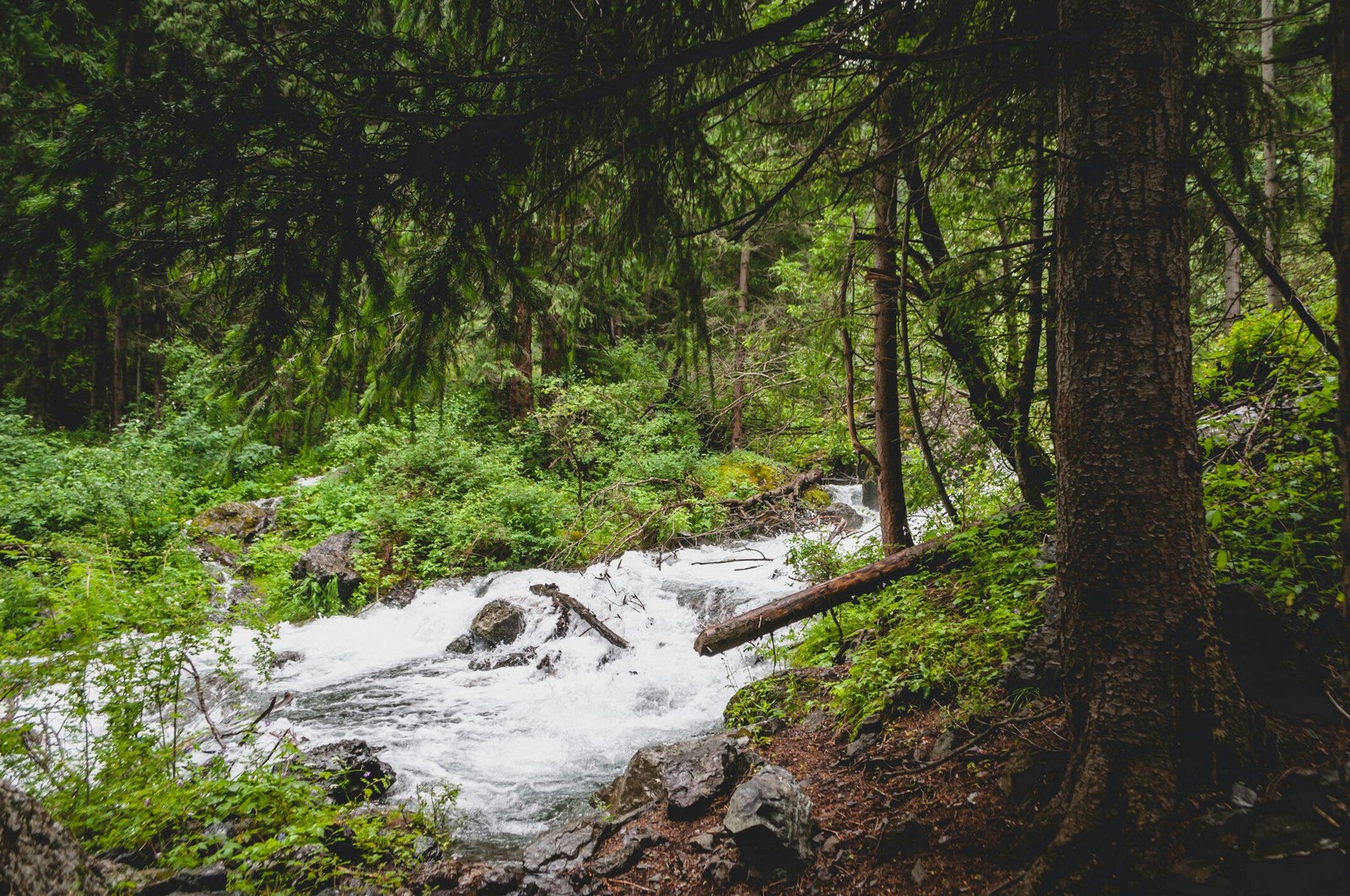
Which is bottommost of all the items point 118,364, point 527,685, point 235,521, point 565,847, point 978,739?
point 527,685

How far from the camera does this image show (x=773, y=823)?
3.23 meters

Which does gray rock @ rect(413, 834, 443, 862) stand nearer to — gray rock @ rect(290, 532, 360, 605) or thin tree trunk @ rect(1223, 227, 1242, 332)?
thin tree trunk @ rect(1223, 227, 1242, 332)

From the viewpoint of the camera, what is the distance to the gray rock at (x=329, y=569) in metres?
10.6

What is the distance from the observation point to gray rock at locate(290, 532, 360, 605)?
10.6 metres

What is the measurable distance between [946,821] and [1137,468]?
199 centimetres

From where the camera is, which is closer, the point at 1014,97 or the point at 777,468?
the point at 1014,97

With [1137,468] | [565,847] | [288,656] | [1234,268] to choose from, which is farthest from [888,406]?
[288,656]

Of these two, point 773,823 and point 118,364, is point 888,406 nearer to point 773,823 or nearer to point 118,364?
point 773,823

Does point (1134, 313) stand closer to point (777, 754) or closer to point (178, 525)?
point (777, 754)

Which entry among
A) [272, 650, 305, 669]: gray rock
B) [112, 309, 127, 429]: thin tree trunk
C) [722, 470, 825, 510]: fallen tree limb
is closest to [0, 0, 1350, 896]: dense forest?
[272, 650, 305, 669]: gray rock

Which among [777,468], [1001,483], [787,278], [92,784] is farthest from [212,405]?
[777,468]

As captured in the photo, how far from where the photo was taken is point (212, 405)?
3.89 metres

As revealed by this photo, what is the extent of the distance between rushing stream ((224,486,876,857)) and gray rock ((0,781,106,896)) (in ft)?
8.01

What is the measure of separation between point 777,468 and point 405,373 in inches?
451
